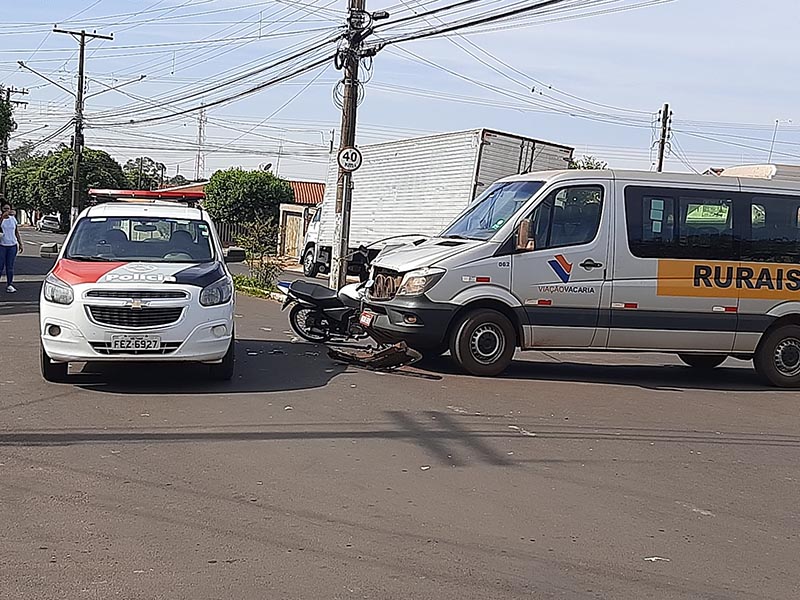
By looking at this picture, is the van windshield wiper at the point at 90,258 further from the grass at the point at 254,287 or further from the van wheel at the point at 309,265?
the van wheel at the point at 309,265

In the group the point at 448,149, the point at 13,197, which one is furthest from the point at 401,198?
the point at 13,197

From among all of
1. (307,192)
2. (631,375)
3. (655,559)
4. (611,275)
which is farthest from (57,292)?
(307,192)

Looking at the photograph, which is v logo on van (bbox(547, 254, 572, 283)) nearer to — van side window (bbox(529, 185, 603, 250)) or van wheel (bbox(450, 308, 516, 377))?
van side window (bbox(529, 185, 603, 250))

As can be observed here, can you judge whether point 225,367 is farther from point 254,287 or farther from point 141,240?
point 254,287

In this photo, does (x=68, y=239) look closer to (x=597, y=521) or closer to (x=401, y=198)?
(x=597, y=521)

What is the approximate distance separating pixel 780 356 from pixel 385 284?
4.70 meters

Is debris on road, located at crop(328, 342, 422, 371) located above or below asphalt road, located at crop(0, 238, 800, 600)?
above

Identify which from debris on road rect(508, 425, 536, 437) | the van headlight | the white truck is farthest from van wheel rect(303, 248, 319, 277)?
debris on road rect(508, 425, 536, 437)

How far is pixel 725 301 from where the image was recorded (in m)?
12.0

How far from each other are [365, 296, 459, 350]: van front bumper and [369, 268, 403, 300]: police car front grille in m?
0.13

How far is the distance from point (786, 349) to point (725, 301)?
40.1 inches

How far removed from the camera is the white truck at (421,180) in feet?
→ 81.6

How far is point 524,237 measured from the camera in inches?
457

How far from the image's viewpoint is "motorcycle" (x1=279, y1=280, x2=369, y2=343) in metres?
13.9
